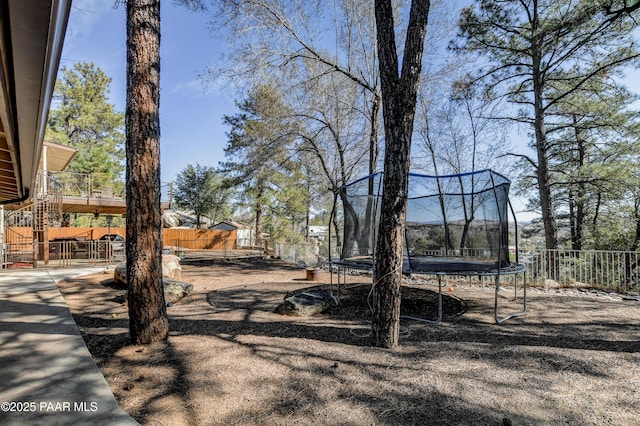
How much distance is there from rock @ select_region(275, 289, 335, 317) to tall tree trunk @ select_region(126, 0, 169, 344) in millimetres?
1583

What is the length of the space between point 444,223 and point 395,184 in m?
3.99

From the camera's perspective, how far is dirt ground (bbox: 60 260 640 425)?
2010 mm

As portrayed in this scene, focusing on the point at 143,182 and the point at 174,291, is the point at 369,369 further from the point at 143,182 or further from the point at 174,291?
the point at 174,291

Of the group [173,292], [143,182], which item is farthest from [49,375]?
[173,292]

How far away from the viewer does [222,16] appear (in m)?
7.03

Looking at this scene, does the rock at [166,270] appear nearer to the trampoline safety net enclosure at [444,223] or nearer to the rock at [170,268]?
the rock at [170,268]

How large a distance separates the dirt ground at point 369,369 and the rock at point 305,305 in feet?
0.41

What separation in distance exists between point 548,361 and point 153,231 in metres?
3.92

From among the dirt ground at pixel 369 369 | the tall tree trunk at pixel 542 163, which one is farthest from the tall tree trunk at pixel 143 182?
the tall tree trunk at pixel 542 163

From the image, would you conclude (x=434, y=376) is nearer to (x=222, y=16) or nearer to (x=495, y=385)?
(x=495, y=385)

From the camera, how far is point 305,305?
449cm

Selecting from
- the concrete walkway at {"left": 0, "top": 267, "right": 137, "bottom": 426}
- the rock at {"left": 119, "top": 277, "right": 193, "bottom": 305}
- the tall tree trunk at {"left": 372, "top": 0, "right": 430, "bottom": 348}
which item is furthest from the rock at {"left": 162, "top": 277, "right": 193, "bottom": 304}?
the tall tree trunk at {"left": 372, "top": 0, "right": 430, "bottom": 348}

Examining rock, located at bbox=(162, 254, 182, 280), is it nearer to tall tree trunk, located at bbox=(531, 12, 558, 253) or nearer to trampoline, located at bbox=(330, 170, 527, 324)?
trampoline, located at bbox=(330, 170, 527, 324)

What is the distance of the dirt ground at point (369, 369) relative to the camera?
2010 mm
